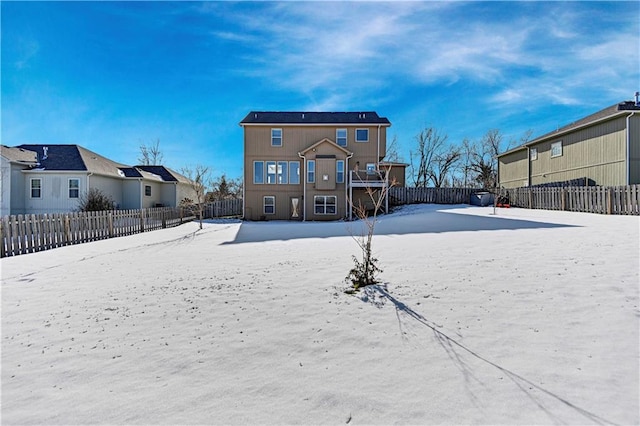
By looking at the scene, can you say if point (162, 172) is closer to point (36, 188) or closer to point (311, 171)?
point (36, 188)

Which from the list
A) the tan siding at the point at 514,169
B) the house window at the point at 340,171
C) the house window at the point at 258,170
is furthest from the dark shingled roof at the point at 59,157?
the tan siding at the point at 514,169

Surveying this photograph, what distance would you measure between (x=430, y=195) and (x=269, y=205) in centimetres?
1398

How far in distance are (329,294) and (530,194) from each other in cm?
2036

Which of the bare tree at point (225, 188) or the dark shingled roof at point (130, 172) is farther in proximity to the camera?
the bare tree at point (225, 188)

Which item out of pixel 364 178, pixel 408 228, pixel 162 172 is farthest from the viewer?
pixel 162 172

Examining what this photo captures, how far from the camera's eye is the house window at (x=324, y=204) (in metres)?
24.2

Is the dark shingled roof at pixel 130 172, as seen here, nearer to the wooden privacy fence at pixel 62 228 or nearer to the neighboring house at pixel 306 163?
the neighboring house at pixel 306 163

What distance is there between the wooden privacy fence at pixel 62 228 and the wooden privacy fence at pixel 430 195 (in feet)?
62.9

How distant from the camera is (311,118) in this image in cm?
2558

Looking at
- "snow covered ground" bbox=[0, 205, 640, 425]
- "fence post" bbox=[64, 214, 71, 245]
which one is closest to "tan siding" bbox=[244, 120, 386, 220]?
"fence post" bbox=[64, 214, 71, 245]

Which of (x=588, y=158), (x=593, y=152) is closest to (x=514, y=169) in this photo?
(x=588, y=158)

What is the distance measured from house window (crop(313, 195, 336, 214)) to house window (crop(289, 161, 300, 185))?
85.7 inches

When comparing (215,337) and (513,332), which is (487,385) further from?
(215,337)

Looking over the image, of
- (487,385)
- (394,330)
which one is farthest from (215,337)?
(487,385)
